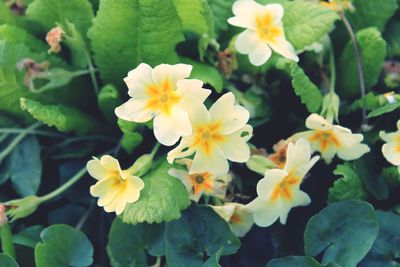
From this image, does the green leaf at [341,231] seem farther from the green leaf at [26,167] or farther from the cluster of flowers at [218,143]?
the green leaf at [26,167]

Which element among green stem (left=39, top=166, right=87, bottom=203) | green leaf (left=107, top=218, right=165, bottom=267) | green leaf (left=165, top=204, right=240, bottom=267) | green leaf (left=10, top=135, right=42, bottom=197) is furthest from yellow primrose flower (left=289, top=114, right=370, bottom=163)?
green leaf (left=10, top=135, right=42, bottom=197)

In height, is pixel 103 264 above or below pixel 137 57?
below

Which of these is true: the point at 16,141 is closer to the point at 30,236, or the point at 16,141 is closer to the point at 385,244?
the point at 30,236

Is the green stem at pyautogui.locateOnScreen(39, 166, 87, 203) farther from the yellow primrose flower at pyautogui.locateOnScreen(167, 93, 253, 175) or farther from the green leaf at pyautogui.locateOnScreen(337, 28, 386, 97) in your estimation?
the green leaf at pyautogui.locateOnScreen(337, 28, 386, 97)

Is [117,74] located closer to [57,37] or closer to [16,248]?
[57,37]

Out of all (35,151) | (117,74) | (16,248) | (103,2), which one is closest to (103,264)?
(16,248)

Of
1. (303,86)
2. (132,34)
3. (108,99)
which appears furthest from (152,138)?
(303,86)

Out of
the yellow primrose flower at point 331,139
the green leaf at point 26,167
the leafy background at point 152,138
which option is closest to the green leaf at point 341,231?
the leafy background at point 152,138

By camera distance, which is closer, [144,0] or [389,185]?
[144,0]
